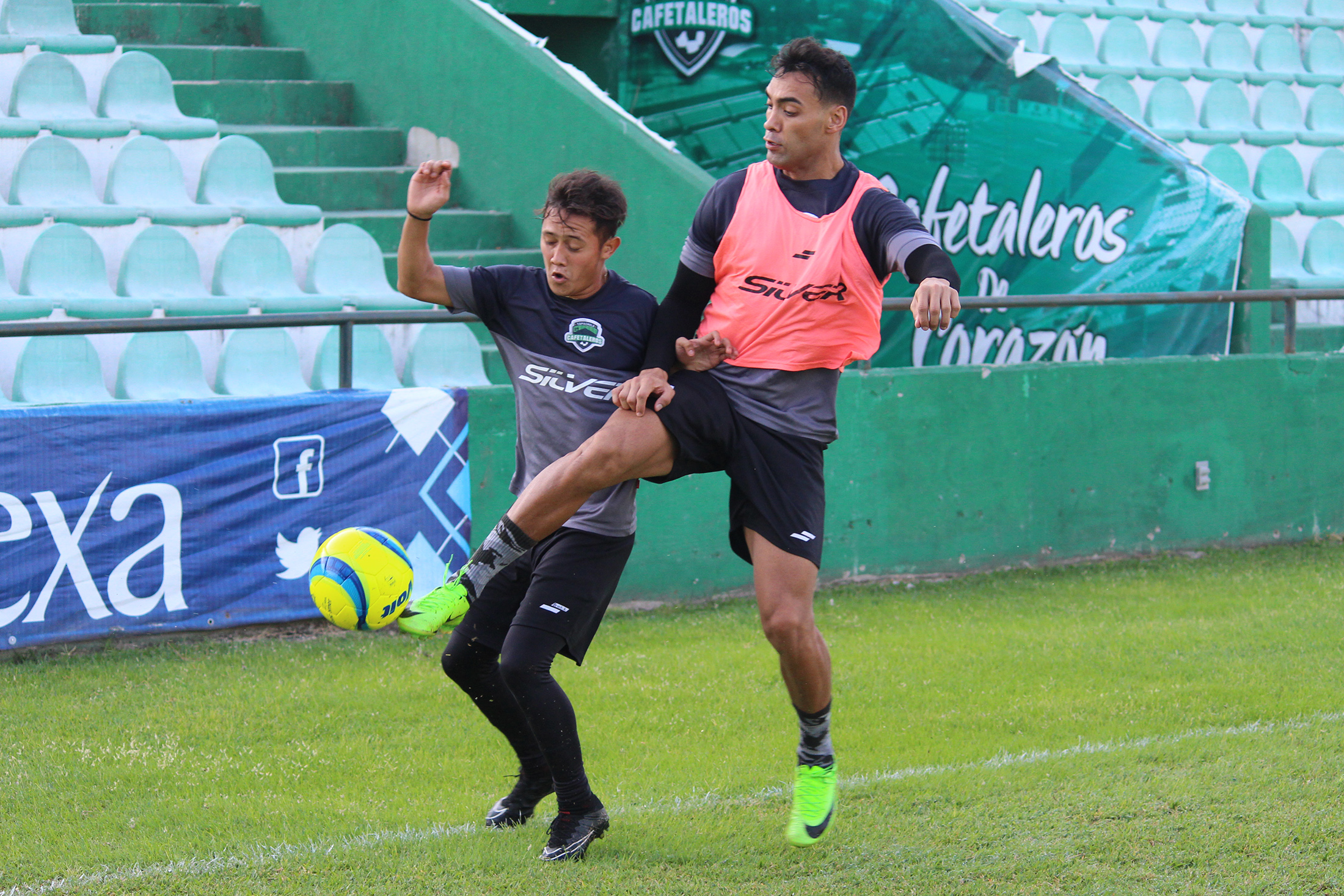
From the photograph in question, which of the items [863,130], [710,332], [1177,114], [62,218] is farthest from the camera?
[1177,114]

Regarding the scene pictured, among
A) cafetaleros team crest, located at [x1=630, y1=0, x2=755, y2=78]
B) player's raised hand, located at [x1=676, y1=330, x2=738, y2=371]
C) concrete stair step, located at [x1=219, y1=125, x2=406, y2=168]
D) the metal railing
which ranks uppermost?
cafetaleros team crest, located at [x1=630, y1=0, x2=755, y2=78]

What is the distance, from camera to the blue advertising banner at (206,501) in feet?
19.6

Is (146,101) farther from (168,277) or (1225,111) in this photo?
(1225,111)

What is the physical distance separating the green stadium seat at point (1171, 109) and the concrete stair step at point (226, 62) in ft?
23.9

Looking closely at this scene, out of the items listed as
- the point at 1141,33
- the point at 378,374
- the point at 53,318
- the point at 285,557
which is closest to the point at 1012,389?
the point at 378,374

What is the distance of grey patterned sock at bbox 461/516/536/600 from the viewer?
3.91 m

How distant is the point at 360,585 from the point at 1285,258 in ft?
30.5

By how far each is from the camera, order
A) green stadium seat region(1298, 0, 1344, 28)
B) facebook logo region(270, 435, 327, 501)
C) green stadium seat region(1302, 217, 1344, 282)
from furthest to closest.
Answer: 1. green stadium seat region(1298, 0, 1344, 28)
2. green stadium seat region(1302, 217, 1344, 282)
3. facebook logo region(270, 435, 327, 501)

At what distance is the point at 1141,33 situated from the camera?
13.0m

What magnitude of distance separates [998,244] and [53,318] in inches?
243

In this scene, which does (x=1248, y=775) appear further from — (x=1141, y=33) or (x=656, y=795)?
(x=1141, y=33)

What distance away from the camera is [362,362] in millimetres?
7316

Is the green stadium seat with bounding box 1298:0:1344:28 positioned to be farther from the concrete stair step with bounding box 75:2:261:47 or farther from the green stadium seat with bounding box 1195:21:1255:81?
the concrete stair step with bounding box 75:2:261:47

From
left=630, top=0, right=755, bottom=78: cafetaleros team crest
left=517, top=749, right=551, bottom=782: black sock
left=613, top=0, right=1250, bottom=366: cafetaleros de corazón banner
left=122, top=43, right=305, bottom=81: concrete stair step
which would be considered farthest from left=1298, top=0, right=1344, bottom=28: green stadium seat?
left=517, top=749, right=551, bottom=782: black sock
